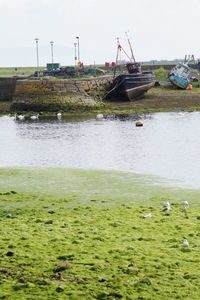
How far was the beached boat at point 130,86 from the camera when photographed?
68.6 metres

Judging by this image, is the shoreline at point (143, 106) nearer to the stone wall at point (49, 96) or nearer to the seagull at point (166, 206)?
the stone wall at point (49, 96)

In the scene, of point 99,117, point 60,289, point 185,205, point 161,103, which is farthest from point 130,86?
point 60,289

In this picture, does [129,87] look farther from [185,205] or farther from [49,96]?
[185,205]

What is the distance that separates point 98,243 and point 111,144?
2508 centimetres

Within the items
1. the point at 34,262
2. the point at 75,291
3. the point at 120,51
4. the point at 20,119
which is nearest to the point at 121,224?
the point at 34,262

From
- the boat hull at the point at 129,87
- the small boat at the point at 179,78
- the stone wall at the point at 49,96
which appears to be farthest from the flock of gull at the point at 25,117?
the small boat at the point at 179,78

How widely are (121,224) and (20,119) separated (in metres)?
43.4

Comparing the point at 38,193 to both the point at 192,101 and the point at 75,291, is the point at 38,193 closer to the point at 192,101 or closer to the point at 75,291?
the point at 75,291

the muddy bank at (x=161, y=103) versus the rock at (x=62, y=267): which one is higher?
the rock at (x=62, y=267)

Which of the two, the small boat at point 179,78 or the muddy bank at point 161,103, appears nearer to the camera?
the muddy bank at point 161,103

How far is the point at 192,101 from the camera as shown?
6769 centimetres

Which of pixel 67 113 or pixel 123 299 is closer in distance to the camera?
pixel 123 299

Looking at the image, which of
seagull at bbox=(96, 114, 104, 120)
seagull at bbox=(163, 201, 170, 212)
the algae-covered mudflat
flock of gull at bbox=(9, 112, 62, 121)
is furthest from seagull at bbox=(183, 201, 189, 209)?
flock of gull at bbox=(9, 112, 62, 121)

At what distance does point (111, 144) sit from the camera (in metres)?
40.0
